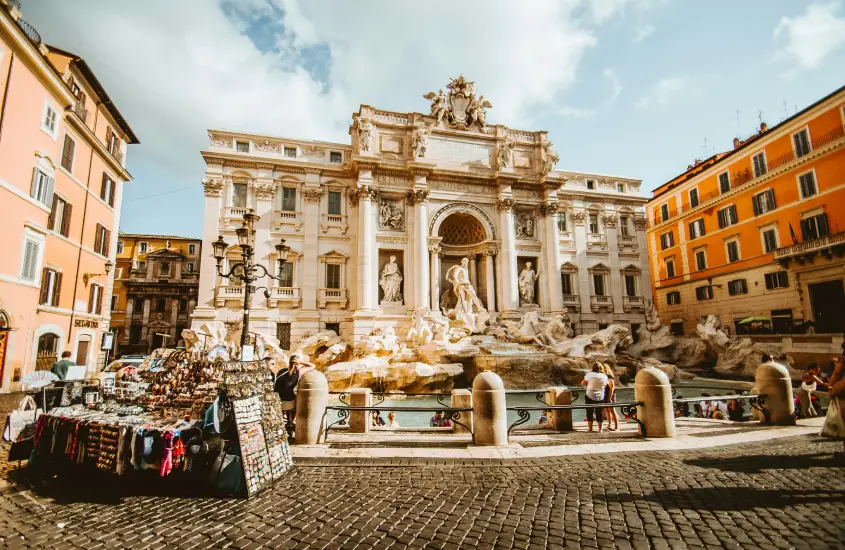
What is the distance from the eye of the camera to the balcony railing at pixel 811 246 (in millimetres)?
19625

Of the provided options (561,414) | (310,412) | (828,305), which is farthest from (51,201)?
(828,305)

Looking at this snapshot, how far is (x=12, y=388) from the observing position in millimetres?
13648

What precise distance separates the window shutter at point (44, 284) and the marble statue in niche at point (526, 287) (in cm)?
2355

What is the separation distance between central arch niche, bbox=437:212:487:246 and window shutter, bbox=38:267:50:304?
19167 millimetres

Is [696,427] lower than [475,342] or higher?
lower

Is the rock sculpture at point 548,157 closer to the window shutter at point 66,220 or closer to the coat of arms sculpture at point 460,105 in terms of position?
the coat of arms sculpture at point 460,105

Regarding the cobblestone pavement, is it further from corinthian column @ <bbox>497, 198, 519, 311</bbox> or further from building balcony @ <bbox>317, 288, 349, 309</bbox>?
corinthian column @ <bbox>497, 198, 519, 311</bbox>

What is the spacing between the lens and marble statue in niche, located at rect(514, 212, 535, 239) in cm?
2630

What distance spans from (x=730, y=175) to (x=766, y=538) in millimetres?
31250

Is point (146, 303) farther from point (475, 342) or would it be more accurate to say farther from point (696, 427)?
point (696, 427)

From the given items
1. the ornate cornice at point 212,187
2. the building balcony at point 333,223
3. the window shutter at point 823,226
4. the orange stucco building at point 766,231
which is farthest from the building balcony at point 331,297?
the window shutter at point 823,226

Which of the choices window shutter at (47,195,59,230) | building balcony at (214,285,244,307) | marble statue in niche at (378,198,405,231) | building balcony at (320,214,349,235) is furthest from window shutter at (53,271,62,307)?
marble statue in niche at (378,198,405,231)

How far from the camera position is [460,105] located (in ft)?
86.0

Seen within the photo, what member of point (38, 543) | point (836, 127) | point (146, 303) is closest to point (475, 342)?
point (38, 543)
